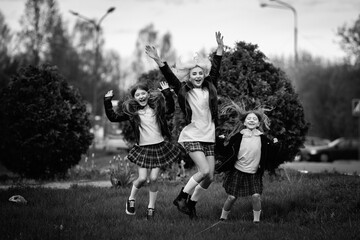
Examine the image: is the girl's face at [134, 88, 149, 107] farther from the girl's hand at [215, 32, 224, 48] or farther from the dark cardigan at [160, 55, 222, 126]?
the girl's hand at [215, 32, 224, 48]

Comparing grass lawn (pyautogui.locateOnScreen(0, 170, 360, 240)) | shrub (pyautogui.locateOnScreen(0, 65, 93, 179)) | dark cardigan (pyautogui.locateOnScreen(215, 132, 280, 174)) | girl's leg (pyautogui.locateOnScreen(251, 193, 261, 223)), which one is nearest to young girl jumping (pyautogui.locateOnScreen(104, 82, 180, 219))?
grass lawn (pyautogui.locateOnScreen(0, 170, 360, 240))

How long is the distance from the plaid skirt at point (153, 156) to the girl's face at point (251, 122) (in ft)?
3.43

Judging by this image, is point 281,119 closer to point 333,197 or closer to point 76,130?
point 333,197

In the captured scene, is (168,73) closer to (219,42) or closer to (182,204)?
(219,42)

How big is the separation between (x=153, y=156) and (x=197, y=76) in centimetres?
119

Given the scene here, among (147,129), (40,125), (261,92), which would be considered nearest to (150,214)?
(147,129)

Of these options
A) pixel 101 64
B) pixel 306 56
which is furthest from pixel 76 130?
pixel 101 64

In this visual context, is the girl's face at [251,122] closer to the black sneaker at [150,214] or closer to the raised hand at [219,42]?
the raised hand at [219,42]

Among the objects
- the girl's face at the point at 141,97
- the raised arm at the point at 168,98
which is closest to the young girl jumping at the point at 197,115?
the raised arm at the point at 168,98

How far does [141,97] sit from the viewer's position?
7.12m

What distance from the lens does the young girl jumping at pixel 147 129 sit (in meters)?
6.98

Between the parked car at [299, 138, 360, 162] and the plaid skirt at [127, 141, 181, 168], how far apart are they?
21.0 m

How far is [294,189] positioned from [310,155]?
19.9m

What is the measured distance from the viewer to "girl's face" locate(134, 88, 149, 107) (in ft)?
23.4
